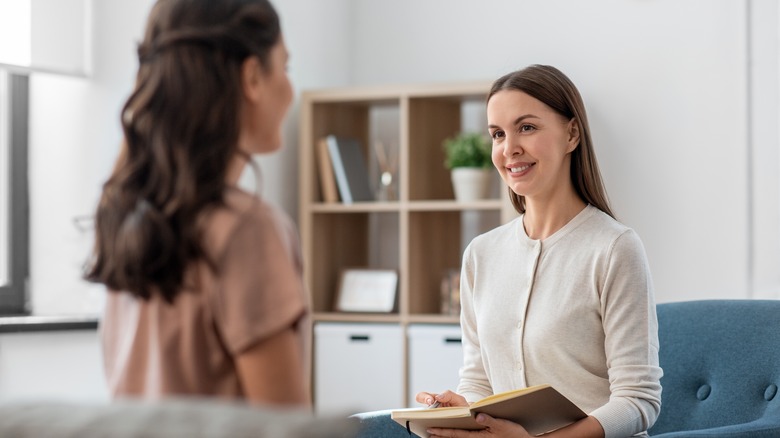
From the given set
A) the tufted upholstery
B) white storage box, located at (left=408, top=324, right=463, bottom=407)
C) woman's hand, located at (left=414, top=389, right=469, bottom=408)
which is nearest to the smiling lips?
woman's hand, located at (left=414, top=389, right=469, bottom=408)

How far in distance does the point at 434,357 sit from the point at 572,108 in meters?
2.02

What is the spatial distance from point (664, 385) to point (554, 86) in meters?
0.89

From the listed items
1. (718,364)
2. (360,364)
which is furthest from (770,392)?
(360,364)

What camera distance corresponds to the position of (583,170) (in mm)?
2301

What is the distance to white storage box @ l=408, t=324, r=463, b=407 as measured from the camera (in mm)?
4102

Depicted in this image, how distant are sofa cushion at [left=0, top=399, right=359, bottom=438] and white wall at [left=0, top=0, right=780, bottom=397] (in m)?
2.67

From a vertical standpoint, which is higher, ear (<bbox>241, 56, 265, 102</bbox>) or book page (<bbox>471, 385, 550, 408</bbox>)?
ear (<bbox>241, 56, 265, 102</bbox>)

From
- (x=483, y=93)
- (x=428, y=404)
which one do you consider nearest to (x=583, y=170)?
(x=428, y=404)

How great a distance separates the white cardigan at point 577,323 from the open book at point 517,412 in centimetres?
10

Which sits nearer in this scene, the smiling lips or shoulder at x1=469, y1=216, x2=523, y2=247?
the smiling lips

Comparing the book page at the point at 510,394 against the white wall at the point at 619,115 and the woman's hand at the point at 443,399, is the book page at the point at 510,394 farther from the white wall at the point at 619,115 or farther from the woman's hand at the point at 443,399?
the white wall at the point at 619,115

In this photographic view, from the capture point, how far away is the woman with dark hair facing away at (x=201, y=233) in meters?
1.08

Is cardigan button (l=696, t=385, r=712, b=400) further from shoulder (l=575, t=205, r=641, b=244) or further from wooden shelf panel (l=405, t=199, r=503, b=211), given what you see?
wooden shelf panel (l=405, t=199, r=503, b=211)

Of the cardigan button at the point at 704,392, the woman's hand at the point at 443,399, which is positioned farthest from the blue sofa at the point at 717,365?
the woman's hand at the point at 443,399
